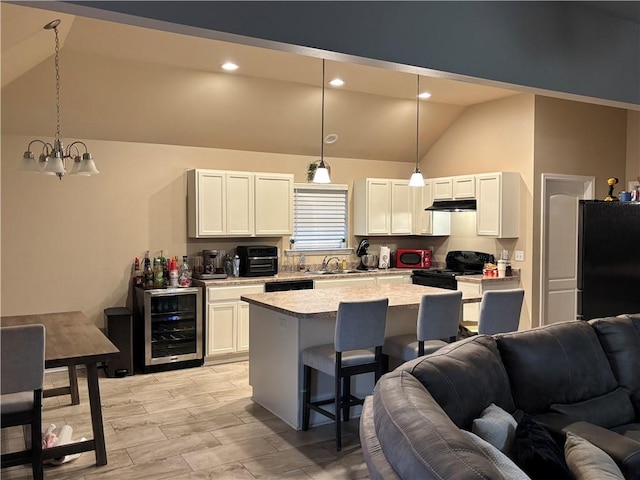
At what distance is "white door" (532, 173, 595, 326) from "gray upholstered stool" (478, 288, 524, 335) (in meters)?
2.44

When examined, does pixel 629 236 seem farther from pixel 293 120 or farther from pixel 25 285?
pixel 25 285

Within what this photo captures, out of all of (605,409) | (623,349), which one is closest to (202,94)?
(623,349)

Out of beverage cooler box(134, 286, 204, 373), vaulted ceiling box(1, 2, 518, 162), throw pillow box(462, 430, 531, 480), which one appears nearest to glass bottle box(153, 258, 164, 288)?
beverage cooler box(134, 286, 204, 373)

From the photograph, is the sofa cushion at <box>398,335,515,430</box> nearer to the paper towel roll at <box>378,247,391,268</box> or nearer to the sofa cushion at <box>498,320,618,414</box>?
the sofa cushion at <box>498,320,618,414</box>

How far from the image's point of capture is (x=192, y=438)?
395 cm

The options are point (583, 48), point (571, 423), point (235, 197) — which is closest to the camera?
point (571, 423)

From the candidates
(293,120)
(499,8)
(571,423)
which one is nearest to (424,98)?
(293,120)

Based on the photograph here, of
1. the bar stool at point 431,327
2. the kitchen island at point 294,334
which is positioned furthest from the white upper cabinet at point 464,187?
the bar stool at point 431,327

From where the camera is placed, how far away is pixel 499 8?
3.45 meters

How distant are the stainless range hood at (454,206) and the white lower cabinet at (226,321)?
8.28 feet

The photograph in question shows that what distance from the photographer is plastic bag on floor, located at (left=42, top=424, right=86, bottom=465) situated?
354 centimetres

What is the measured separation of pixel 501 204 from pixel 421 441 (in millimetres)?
5170

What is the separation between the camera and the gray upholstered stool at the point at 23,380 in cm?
296

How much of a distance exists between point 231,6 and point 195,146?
403 cm
